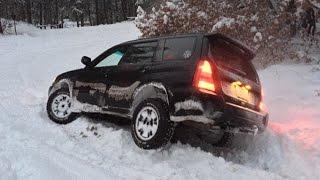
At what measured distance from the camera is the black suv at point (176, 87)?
7.04 meters

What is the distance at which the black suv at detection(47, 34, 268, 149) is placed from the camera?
7043mm

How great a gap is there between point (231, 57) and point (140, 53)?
1.39 meters

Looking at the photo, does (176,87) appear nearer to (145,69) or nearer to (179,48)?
(179,48)

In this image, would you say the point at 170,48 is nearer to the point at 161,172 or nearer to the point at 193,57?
the point at 193,57

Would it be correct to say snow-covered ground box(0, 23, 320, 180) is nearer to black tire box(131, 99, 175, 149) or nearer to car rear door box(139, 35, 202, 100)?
black tire box(131, 99, 175, 149)

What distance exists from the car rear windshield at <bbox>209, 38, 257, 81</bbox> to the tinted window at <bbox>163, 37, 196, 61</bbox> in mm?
273

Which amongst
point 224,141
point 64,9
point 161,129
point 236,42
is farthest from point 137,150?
point 64,9

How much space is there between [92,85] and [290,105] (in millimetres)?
4372

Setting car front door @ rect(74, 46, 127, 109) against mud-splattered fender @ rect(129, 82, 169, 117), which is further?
car front door @ rect(74, 46, 127, 109)

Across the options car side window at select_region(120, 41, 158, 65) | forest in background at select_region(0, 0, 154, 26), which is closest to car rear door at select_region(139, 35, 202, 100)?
car side window at select_region(120, 41, 158, 65)

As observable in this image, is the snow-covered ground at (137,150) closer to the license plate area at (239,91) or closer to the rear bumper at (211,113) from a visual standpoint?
the rear bumper at (211,113)

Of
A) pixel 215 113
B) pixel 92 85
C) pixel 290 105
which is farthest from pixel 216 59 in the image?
pixel 290 105

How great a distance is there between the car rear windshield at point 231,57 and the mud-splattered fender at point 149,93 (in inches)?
32.3

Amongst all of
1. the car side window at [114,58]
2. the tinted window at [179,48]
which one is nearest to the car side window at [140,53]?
the car side window at [114,58]
